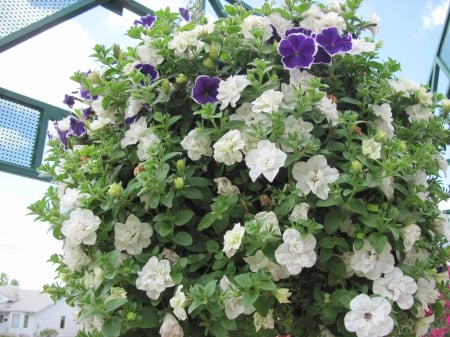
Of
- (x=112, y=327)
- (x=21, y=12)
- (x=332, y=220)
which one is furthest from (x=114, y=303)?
(x=21, y=12)

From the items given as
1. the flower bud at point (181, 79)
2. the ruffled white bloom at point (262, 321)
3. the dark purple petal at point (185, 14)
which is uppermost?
the dark purple petal at point (185, 14)

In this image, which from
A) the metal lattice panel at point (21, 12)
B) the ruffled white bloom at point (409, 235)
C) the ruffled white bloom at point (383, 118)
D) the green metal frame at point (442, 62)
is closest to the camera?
the ruffled white bloom at point (409, 235)

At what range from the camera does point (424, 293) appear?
35.6 inches

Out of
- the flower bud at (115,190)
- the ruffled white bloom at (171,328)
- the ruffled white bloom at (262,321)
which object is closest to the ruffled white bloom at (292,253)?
the ruffled white bloom at (262,321)

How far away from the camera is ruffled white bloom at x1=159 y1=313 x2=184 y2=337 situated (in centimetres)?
78

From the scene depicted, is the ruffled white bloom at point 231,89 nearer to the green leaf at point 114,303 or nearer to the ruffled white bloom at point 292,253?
the ruffled white bloom at point 292,253

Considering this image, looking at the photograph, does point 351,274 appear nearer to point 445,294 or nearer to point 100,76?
point 445,294

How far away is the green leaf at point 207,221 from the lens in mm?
827

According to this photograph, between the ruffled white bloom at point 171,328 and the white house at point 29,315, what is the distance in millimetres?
751

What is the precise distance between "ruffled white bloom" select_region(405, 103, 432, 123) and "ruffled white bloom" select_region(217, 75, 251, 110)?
43 centimetres

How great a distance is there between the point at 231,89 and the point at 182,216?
26 centimetres

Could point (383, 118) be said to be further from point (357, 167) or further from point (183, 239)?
point (183, 239)

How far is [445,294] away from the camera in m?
0.99

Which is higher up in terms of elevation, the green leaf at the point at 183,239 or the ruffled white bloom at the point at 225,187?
the ruffled white bloom at the point at 225,187
